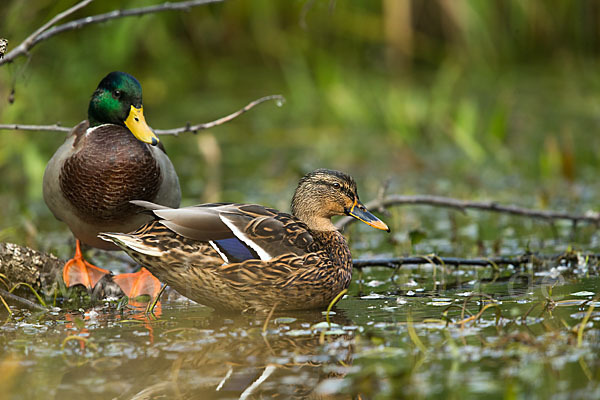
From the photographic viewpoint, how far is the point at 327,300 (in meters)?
4.03

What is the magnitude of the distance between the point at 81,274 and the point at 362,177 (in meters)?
3.83

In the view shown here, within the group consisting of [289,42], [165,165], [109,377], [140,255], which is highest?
[289,42]

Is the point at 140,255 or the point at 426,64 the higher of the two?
the point at 426,64

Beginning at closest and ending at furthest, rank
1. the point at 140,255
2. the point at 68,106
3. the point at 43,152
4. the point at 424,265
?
the point at 140,255
the point at 424,265
the point at 43,152
the point at 68,106

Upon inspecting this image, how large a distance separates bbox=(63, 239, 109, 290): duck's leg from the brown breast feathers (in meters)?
0.25

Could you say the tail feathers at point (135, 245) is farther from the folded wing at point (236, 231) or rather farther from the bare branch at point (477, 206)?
the bare branch at point (477, 206)

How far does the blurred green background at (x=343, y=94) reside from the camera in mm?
7387

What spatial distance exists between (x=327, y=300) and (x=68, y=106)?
7187 mm

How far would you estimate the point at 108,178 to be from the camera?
438 cm

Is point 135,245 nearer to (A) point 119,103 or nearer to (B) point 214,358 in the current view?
(B) point 214,358

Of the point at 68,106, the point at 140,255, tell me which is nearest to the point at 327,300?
the point at 140,255

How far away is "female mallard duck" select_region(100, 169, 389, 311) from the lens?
390cm

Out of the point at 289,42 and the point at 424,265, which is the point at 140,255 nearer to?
the point at 424,265

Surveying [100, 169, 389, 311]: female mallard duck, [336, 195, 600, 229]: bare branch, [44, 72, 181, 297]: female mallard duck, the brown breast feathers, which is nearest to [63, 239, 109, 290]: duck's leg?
[44, 72, 181, 297]: female mallard duck
